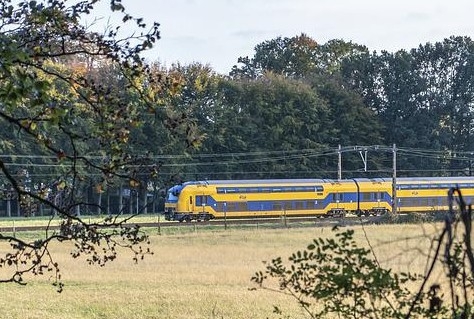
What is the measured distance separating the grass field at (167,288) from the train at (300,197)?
12.8 metres

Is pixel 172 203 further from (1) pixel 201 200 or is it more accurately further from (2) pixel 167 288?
(2) pixel 167 288

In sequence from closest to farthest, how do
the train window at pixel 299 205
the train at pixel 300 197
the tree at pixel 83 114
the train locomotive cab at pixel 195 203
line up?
1. the tree at pixel 83 114
2. the train locomotive cab at pixel 195 203
3. the train at pixel 300 197
4. the train window at pixel 299 205

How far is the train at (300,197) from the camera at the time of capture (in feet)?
126

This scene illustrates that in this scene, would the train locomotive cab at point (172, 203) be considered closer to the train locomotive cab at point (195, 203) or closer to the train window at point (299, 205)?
the train locomotive cab at point (195, 203)

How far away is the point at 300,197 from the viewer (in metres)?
39.1

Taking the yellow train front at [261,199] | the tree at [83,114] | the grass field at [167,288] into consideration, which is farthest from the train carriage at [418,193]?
the tree at [83,114]

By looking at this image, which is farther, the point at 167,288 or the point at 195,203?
the point at 195,203

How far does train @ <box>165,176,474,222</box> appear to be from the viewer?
1511 inches

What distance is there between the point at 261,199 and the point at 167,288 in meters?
23.3

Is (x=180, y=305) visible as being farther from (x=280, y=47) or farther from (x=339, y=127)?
(x=280, y=47)

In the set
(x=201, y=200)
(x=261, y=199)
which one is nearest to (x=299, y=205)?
(x=261, y=199)

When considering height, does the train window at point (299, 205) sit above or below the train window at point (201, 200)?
below

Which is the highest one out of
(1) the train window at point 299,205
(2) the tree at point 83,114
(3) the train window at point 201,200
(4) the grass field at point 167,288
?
(2) the tree at point 83,114

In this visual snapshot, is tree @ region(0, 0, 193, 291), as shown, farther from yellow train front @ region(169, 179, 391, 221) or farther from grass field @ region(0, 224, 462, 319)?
yellow train front @ region(169, 179, 391, 221)
